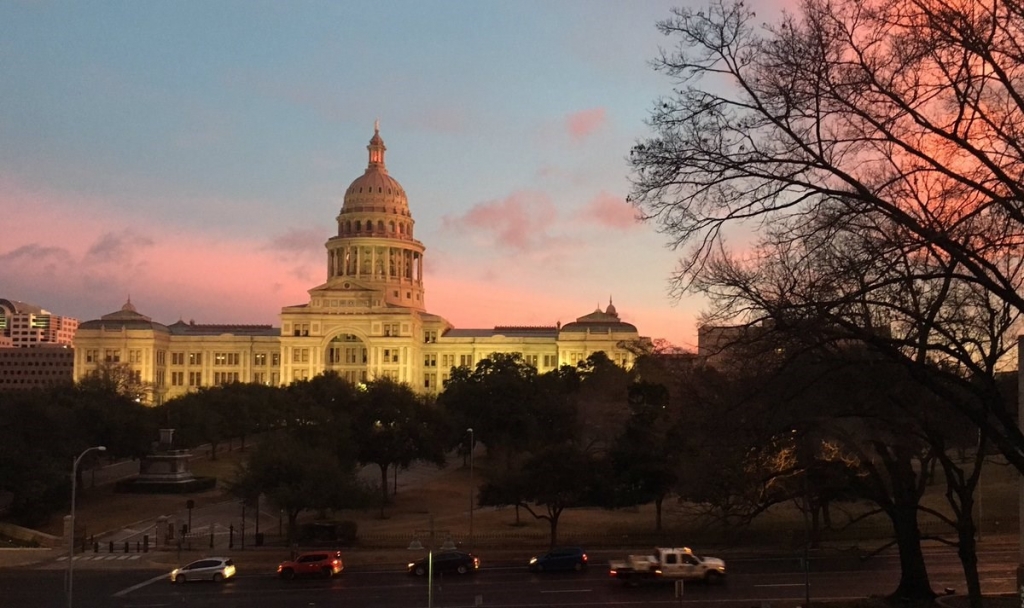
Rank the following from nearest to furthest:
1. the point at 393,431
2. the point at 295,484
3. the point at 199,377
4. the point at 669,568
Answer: the point at 669,568 < the point at 295,484 < the point at 393,431 < the point at 199,377

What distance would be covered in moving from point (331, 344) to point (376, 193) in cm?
3975

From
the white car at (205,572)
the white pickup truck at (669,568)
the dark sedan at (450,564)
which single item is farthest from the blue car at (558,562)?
the white car at (205,572)

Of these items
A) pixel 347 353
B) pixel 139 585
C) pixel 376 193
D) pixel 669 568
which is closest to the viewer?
pixel 669 568

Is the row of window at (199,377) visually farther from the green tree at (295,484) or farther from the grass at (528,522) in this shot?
the green tree at (295,484)

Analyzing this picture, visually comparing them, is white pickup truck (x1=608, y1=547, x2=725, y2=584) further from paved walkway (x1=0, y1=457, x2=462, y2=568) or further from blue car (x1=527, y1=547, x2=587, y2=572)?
paved walkway (x1=0, y1=457, x2=462, y2=568)

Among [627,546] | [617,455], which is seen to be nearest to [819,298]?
[627,546]

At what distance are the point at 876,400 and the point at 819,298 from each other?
6450mm

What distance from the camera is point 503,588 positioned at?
112 ft

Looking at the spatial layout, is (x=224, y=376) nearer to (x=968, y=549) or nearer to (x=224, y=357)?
(x=224, y=357)

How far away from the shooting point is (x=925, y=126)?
40.4ft

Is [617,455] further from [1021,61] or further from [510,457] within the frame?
[1021,61]

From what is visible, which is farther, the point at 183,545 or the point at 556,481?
the point at 183,545

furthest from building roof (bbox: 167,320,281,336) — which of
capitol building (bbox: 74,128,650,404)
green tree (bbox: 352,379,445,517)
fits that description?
green tree (bbox: 352,379,445,517)

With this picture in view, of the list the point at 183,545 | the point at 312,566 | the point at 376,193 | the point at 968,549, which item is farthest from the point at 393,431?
the point at 376,193
